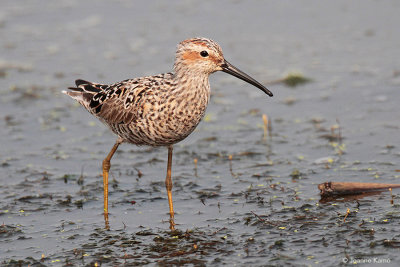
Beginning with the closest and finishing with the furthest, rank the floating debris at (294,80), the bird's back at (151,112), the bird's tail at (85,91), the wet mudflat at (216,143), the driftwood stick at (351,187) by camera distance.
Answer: the wet mudflat at (216,143) → the bird's back at (151,112) → the driftwood stick at (351,187) → the bird's tail at (85,91) → the floating debris at (294,80)

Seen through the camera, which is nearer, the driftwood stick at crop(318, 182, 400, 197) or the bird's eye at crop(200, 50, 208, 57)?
the bird's eye at crop(200, 50, 208, 57)

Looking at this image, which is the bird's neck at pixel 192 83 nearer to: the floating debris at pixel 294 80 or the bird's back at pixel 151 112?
the bird's back at pixel 151 112

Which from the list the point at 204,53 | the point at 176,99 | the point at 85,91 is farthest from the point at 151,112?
the point at 85,91

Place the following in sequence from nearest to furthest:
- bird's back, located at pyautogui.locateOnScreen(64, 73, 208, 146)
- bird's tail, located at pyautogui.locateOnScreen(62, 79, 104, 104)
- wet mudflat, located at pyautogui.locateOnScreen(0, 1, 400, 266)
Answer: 1. wet mudflat, located at pyautogui.locateOnScreen(0, 1, 400, 266)
2. bird's back, located at pyautogui.locateOnScreen(64, 73, 208, 146)
3. bird's tail, located at pyautogui.locateOnScreen(62, 79, 104, 104)

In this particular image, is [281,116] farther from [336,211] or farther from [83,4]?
[83,4]

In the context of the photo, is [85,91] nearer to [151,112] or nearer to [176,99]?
[151,112]

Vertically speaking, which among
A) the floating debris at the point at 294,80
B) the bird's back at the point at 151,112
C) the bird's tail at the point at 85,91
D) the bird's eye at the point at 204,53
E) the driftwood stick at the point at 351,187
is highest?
the floating debris at the point at 294,80

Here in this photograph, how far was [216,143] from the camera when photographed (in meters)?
11.0

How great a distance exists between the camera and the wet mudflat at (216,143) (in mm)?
7387

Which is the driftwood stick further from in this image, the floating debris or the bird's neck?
the floating debris

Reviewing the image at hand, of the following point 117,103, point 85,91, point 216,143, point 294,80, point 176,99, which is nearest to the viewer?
point 176,99

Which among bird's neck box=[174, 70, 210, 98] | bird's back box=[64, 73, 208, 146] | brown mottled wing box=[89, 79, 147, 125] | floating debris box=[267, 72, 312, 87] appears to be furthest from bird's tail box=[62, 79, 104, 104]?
floating debris box=[267, 72, 312, 87]

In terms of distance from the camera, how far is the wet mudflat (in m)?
7.39

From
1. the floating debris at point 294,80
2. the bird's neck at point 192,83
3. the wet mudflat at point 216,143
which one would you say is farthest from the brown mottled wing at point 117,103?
the floating debris at point 294,80
